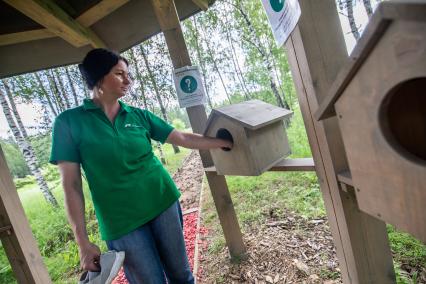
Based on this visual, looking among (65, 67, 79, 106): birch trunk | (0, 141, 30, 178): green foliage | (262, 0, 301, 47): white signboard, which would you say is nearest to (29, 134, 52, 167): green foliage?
(65, 67, 79, 106): birch trunk

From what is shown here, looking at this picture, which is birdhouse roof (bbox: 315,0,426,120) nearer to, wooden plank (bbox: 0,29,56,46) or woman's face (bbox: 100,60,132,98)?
woman's face (bbox: 100,60,132,98)

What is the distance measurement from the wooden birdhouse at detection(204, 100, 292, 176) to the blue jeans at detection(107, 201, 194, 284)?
53 cm

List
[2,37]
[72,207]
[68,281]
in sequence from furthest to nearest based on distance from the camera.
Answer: [68,281] → [2,37] → [72,207]

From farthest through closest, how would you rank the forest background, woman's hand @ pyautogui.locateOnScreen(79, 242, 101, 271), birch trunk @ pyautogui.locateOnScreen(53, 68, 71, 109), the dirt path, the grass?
birch trunk @ pyautogui.locateOnScreen(53, 68, 71, 109) < the forest background < the grass < the dirt path < woman's hand @ pyautogui.locateOnScreen(79, 242, 101, 271)

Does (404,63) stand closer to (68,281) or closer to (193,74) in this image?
(193,74)

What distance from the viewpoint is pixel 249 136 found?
1733mm

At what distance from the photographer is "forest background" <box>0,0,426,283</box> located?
15.8ft

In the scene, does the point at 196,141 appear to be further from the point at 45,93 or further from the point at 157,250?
the point at 45,93

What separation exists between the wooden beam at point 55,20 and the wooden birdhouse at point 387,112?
2.13 metres

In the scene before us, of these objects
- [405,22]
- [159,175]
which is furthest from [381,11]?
[159,175]

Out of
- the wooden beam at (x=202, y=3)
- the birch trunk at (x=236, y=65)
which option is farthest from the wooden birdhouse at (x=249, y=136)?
the birch trunk at (x=236, y=65)

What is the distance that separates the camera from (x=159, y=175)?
5.75ft

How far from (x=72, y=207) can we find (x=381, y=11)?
5.36ft

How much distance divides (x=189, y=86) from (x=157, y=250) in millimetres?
1328
